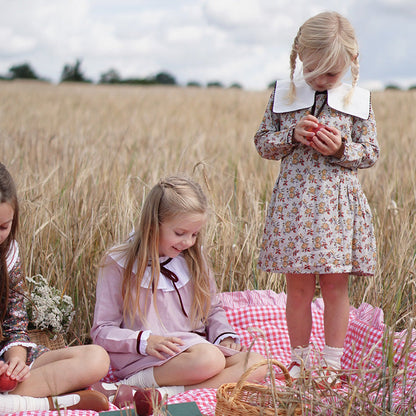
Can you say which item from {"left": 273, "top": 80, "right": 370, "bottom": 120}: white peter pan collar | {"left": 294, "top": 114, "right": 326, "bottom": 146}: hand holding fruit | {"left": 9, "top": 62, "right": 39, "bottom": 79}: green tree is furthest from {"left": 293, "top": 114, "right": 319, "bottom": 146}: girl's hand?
{"left": 9, "top": 62, "right": 39, "bottom": 79}: green tree

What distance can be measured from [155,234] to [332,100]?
30.2 inches

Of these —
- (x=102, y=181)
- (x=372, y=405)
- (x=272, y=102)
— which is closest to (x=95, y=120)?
(x=102, y=181)

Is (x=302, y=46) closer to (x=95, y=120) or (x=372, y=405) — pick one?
(x=372, y=405)

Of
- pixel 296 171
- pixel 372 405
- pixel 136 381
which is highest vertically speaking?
pixel 296 171

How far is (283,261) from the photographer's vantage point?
224 cm

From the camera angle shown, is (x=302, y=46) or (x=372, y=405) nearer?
(x=372, y=405)

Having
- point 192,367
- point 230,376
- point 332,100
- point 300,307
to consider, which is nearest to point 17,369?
point 192,367

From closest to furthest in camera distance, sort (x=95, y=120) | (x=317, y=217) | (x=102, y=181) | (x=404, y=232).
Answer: (x=317, y=217) < (x=404, y=232) < (x=102, y=181) < (x=95, y=120)

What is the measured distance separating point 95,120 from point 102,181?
3978mm

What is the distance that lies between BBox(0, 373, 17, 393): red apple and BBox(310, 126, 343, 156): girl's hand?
1.20m

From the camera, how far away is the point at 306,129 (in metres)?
2.18

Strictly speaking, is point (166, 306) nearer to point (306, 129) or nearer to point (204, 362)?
point (204, 362)

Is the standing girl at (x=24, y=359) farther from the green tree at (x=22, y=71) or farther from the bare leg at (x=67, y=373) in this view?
the green tree at (x=22, y=71)

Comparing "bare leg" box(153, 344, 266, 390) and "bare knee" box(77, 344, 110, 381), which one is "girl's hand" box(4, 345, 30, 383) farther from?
"bare leg" box(153, 344, 266, 390)
